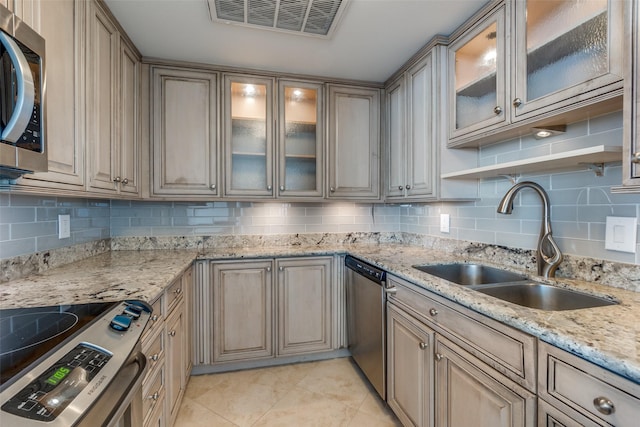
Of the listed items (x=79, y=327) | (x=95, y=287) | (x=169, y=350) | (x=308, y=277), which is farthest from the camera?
(x=308, y=277)

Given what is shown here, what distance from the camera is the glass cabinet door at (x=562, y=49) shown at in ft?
3.41

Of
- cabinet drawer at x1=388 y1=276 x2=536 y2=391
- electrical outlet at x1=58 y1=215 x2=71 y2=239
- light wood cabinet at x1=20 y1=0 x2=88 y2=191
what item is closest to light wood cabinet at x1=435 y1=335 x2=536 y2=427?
cabinet drawer at x1=388 y1=276 x2=536 y2=391

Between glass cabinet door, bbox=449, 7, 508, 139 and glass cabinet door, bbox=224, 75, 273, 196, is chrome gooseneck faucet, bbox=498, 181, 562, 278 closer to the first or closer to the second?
glass cabinet door, bbox=449, 7, 508, 139

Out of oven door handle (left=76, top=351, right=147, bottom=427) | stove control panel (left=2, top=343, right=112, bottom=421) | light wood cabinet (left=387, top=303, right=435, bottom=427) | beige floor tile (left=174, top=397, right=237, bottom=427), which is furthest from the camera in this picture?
beige floor tile (left=174, top=397, right=237, bottom=427)

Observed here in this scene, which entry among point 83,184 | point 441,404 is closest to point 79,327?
point 83,184

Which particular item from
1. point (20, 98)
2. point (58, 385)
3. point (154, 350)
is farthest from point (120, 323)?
point (20, 98)

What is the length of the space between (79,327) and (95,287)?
47 cm

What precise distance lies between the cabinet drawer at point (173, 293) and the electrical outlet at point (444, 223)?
182cm

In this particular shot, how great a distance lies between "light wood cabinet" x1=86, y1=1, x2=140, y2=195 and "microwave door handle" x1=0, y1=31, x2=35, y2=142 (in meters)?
0.57

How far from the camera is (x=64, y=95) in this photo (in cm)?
122

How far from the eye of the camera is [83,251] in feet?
6.32

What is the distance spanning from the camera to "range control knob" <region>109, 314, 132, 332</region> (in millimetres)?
871

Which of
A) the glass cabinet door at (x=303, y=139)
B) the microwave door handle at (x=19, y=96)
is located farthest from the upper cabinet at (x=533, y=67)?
the microwave door handle at (x=19, y=96)

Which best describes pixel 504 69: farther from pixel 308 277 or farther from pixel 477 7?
pixel 308 277
